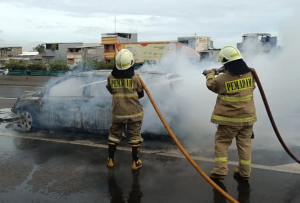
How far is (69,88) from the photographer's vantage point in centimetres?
658

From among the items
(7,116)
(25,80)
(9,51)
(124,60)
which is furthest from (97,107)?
(9,51)

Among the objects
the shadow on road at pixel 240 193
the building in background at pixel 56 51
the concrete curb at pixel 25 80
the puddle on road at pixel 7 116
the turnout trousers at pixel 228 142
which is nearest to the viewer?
the shadow on road at pixel 240 193

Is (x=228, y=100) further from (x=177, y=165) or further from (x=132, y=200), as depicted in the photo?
(x=132, y=200)

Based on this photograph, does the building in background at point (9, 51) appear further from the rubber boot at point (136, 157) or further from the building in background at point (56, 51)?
the rubber boot at point (136, 157)

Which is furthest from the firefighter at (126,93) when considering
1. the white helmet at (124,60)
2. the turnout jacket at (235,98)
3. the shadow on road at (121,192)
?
the turnout jacket at (235,98)

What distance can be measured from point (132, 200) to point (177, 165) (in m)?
1.32

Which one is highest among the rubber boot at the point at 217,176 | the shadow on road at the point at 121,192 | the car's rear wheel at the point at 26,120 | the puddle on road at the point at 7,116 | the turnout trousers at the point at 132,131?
the turnout trousers at the point at 132,131

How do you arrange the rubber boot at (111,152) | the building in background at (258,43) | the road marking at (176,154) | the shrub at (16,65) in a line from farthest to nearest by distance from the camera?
the shrub at (16,65), the building in background at (258,43), the rubber boot at (111,152), the road marking at (176,154)

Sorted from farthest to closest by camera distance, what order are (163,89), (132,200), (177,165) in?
Result: (163,89), (177,165), (132,200)

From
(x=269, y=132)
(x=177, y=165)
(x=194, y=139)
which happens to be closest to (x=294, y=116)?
(x=269, y=132)

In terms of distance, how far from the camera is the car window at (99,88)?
6217 millimetres

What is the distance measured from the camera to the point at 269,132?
6.65m

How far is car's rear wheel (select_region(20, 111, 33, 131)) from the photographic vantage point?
6992mm

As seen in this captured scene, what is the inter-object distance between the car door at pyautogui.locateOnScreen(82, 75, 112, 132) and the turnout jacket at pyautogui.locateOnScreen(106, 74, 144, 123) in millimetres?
1456
